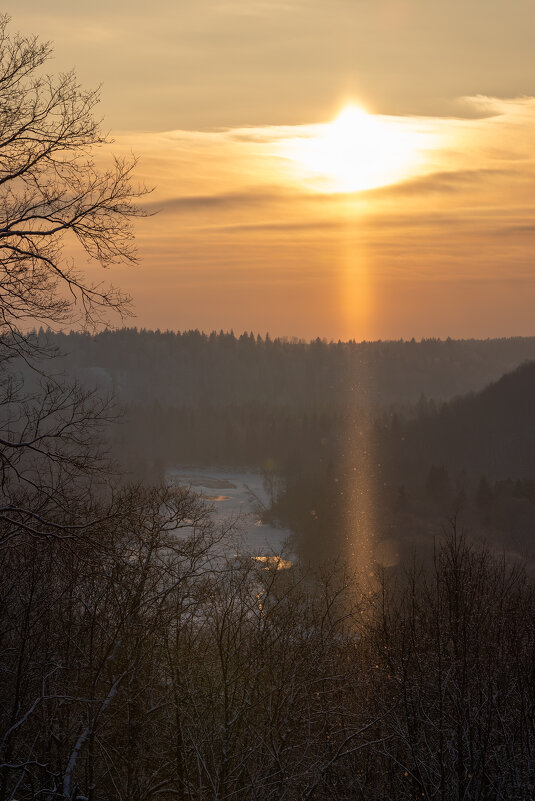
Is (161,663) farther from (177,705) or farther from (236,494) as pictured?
(236,494)

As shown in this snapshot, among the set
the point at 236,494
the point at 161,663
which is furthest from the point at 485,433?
the point at 161,663

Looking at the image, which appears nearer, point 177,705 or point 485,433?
point 177,705

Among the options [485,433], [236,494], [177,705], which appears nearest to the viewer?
[177,705]

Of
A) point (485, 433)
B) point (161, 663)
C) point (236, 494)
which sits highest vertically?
point (485, 433)

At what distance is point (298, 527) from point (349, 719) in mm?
94299

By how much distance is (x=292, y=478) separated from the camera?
14675 centimetres

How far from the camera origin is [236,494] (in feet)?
522

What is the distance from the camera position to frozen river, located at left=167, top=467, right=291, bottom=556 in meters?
114

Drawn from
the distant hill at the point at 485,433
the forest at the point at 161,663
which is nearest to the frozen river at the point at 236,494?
the distant hill at the point at 485,433

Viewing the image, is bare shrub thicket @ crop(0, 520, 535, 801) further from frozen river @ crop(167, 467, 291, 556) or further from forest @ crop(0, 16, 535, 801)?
frozen river @ crop(167, 467, 291, 556)

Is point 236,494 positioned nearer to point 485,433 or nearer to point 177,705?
point 485,433

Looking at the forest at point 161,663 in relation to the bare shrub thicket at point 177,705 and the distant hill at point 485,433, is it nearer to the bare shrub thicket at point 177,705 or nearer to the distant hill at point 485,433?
the bare shrub thicket at point 177,705

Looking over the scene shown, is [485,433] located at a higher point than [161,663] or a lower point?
higher

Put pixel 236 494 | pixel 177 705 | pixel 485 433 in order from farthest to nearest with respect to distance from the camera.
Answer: pixel 485 433
pixel 236 494
pixel 177 705
